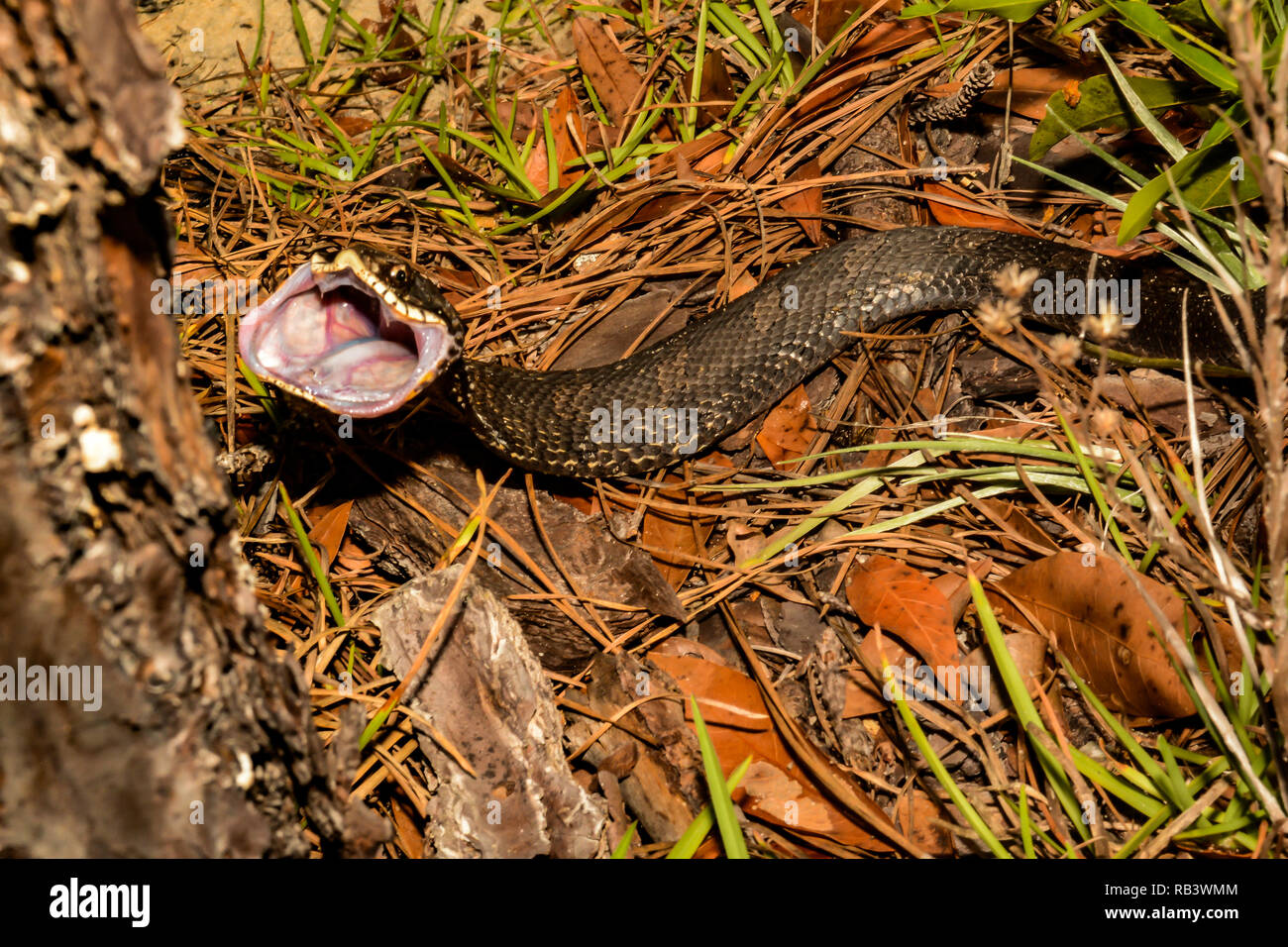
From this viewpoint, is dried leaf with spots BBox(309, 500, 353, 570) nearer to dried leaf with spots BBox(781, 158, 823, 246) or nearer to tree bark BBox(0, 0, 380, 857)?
tree bark BBox(0, 0, 380, 857)

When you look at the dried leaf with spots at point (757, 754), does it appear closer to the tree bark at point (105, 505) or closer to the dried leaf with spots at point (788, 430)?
the dried leaf with spots at point (788, 430)

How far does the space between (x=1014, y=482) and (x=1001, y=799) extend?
133 centimetres

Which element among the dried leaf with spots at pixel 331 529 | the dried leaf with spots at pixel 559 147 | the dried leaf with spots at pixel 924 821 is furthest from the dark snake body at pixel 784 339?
the dried leaf with spots at pixel 924 821

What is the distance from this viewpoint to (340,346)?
377 centimetres

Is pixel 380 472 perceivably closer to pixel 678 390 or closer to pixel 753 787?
pixel 678 390

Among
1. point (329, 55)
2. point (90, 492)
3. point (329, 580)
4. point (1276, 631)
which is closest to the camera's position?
point (90, 492)

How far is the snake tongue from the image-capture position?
3439mm

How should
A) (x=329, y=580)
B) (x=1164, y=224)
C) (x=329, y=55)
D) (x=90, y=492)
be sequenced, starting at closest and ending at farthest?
1. (x=90, y=492)
2. (x=329, y=580)
3. (x=1164, y=224)
4. (x=329, y=55)

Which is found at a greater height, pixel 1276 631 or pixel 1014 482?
pixel 1014 482

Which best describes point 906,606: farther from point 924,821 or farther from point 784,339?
point 784,339

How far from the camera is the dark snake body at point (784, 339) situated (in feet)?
13.4
